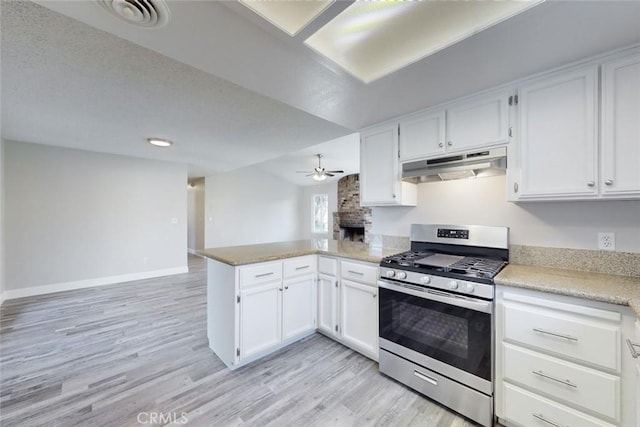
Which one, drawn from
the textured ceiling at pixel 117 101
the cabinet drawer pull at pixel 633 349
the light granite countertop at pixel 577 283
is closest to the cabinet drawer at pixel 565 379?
the cabinet drawer pull at pixel 633 349

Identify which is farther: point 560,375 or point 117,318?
point 117,318

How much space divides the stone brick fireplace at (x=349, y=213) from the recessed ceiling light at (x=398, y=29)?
5.81 metres

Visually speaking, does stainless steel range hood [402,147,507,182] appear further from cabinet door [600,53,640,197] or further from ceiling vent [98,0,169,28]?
ceiling vent [98,0,169,28]

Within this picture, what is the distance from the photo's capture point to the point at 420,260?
1.93m

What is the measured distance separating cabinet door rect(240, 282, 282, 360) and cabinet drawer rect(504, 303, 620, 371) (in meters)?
1.70

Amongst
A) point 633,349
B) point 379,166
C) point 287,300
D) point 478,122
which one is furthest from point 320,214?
point 633,349

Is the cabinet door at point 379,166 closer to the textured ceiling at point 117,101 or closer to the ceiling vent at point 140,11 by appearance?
the textured ceiling at point 117,101

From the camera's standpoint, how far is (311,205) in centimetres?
927

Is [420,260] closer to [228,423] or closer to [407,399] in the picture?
[407,399]

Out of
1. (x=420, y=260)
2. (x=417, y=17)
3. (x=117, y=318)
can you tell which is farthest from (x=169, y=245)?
(x=417, y=17)

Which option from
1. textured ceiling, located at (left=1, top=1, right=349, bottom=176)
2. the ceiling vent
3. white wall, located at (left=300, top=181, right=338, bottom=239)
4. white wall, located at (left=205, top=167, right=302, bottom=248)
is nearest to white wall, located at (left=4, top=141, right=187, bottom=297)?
textured ceiling, located at (left=1, top=1, right=349, bottom=176)

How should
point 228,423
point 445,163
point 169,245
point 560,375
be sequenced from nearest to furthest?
1. point 560,375
2. point 228,423
3. point 445,163
4. point 169,245

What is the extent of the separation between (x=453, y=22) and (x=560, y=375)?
6.49ft

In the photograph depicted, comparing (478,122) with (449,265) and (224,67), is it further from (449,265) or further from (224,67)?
(224,67)
